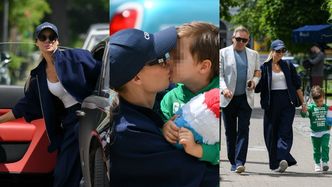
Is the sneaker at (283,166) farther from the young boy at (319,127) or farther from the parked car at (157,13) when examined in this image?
the parked car at (157,13)

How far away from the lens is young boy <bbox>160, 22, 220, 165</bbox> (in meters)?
4.81

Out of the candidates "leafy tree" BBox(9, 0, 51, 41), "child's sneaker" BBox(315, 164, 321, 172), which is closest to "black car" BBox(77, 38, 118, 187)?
"leafy tree" BBox(9, 0, 51, 41)

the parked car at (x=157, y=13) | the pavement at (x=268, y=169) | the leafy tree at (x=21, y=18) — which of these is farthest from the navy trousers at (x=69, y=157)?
the pavement at (x=268, y=169)

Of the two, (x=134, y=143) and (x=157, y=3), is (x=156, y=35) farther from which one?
(x=134, y=143)

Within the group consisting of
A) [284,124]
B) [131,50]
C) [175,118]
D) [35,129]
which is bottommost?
[284,124]

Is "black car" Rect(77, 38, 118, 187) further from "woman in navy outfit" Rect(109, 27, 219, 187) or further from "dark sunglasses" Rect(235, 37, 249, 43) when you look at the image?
"dark sunglasses" Rect(235, 37, 249, 43)

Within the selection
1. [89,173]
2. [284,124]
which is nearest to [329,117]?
[284,124]

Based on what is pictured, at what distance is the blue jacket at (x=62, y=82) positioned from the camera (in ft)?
19.1

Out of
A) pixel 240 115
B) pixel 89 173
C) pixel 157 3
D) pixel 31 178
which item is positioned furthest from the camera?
pixel 240 115

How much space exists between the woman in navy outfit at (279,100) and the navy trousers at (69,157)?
346cm

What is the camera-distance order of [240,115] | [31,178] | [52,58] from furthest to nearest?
[240,115] < [31,178] < [52,58]

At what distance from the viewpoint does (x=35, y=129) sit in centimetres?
659

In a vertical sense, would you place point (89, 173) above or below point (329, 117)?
above

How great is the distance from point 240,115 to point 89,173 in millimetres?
3583
